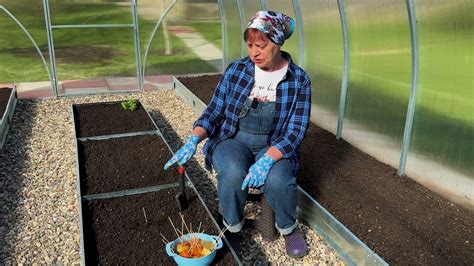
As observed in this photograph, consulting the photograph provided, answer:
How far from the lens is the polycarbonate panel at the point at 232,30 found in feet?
24.8

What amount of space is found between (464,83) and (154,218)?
8.81ft

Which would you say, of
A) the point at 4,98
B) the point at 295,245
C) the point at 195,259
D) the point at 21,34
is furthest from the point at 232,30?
the point at 195,259

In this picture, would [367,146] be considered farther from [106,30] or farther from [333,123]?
[106,30]

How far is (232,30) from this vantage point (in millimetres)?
7855

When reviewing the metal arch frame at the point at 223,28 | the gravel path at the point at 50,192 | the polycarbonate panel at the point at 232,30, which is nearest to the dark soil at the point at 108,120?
the gravel path at the point at 50,192

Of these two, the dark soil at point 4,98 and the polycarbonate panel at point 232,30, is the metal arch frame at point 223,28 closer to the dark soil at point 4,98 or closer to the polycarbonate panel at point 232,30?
the polycarbonate panel at point 232,30

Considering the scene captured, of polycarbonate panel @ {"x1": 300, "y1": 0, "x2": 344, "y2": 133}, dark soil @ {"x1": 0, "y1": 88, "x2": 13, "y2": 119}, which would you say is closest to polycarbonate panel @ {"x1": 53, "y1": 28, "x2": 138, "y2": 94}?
dark soil @ {"x1": 0, "y1": 88, "x2": 13, "y2": 119}

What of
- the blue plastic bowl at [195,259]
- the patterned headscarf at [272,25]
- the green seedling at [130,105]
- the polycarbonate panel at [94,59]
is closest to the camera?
the blue plastic bowl at [195,259]

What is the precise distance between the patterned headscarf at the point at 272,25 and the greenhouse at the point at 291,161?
1cm

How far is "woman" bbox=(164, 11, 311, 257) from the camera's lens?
2.92m

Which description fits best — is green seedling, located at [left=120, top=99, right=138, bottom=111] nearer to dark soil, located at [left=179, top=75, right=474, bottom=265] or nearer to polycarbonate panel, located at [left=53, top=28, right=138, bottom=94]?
polycarbonate panel, located at [left=53, top=28, right=138, bottom=94]

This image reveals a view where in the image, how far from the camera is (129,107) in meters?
6.45

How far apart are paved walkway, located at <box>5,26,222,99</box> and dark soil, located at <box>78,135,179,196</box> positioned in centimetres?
285

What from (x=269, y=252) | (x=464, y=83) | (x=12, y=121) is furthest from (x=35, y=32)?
(x=464, y=83)
